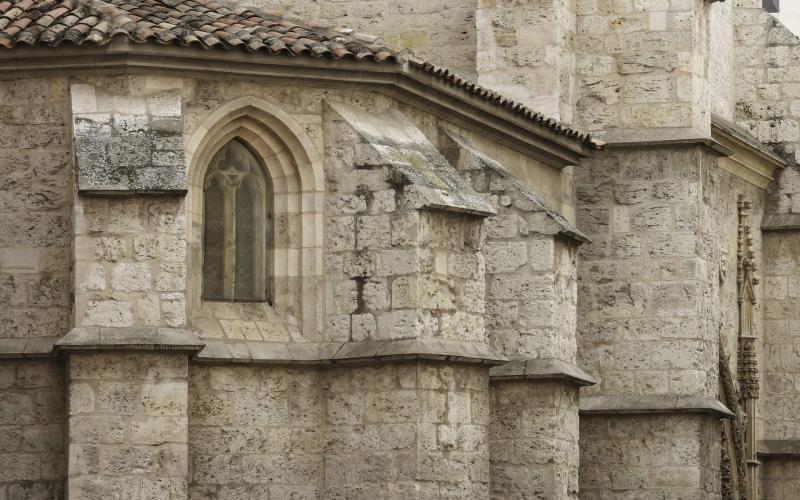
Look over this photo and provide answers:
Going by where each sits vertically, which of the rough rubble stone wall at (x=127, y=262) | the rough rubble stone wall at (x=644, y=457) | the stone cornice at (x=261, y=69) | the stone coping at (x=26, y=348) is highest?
the stone cornice at (x=261, y=69)

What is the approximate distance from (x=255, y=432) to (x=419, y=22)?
7656 millimetres

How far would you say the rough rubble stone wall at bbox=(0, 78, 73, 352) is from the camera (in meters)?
22.1

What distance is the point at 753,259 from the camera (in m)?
31.9

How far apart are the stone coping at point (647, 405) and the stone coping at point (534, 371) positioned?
10.4 feet

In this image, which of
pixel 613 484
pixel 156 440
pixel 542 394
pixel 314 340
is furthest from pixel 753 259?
pixel 156 440

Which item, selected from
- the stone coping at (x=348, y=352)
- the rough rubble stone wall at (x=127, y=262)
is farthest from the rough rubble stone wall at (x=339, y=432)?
the rough rubble stone wall at (x=127, y=262)

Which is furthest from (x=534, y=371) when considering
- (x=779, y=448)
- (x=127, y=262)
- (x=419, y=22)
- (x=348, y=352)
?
(x=779, y=448)

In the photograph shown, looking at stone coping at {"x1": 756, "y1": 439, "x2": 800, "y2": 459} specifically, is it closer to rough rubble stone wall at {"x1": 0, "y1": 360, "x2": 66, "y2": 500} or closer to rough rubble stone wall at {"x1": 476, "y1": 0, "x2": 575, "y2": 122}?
rough rubble stone wall at {"x1": 476, "y1": 0, "x2": 575, "y2": 122}

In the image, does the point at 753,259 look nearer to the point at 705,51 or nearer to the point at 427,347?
the point at 705,51

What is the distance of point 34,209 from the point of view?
72.9 feet

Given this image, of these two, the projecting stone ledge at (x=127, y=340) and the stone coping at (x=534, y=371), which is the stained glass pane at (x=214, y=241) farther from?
the stone coping at (x=534, y=371)

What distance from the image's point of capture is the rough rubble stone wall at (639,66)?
2842 centimetres

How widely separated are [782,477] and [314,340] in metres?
11.1

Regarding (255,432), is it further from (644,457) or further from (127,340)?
(644,457)
